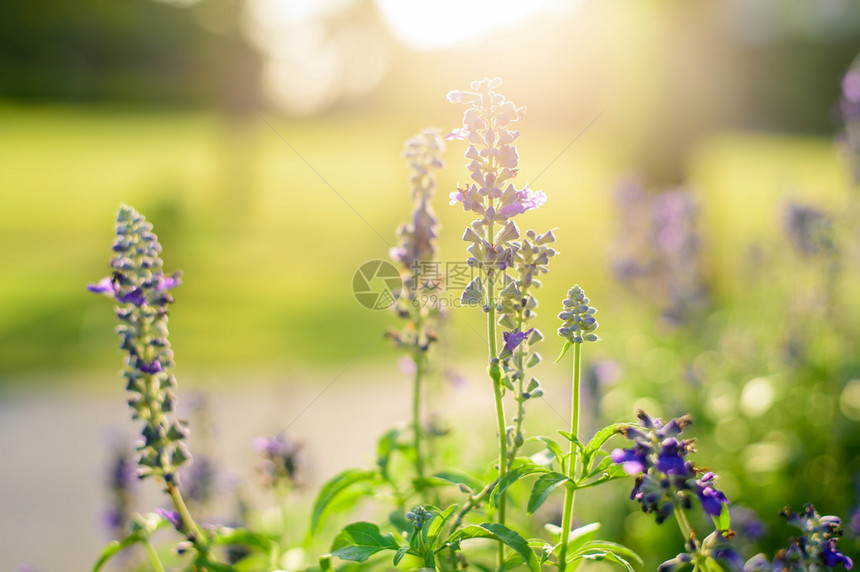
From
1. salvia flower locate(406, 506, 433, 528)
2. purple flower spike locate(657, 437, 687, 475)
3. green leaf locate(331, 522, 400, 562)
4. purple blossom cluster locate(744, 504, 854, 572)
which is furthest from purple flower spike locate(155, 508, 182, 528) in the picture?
purple blossom cluster locate(744, 504, 854, 572)

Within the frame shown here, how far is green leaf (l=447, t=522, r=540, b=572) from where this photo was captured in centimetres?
207

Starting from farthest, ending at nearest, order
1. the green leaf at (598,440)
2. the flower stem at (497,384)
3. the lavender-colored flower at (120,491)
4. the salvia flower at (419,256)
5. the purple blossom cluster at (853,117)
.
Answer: the purple blossom cluster at (853,117) → the lavender-colored flower at (120,491) → the salvia flower at (419,256) → the flower stem at (497,384) → the green leaf at (598,440)

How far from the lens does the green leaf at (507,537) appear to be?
2.07 metres

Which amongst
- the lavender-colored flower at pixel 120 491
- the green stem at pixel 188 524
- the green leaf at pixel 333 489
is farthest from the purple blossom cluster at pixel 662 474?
the lavender-colored flower at pixel 120 491

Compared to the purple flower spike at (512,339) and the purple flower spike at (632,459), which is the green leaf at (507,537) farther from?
the purple flower spike at (512,339)

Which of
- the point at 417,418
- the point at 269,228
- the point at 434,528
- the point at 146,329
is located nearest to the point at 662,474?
the point at 434,528

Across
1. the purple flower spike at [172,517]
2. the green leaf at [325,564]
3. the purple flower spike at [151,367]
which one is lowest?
the green leaf at [325,564]

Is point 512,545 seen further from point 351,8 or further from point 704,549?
point 351,8

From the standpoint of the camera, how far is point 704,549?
2.20 metres

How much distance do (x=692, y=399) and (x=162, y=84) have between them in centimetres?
5408

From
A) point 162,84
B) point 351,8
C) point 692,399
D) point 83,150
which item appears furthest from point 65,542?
point 162,84

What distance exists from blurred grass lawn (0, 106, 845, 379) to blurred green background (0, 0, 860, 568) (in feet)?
0.40

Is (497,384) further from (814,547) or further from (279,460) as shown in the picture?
(279,460)

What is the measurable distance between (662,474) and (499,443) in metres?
0.77
